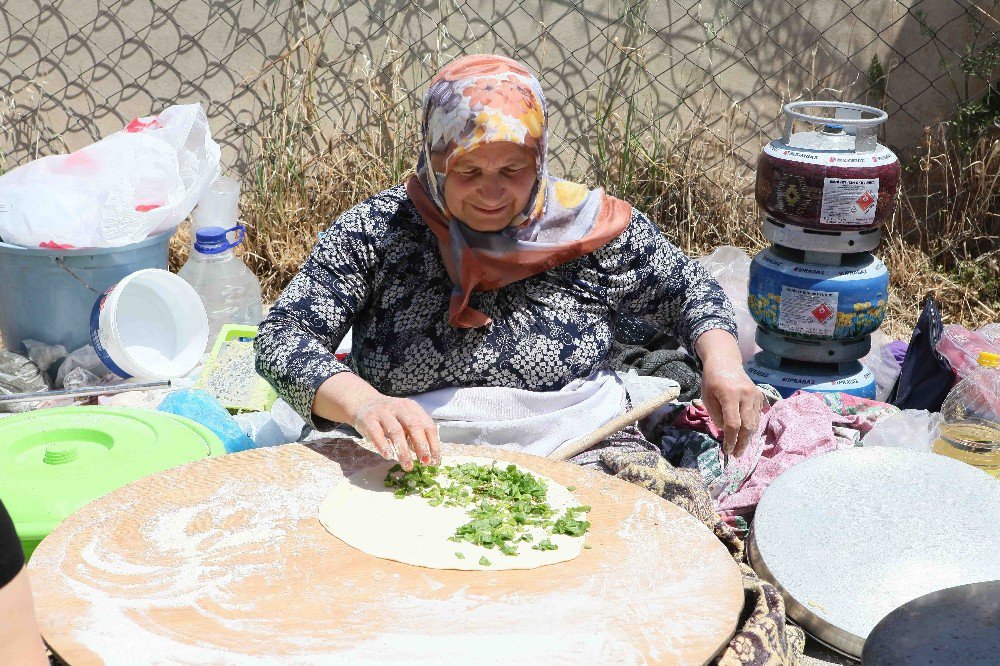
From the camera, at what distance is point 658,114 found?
5.53 metres

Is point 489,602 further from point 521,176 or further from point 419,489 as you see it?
point 521,176

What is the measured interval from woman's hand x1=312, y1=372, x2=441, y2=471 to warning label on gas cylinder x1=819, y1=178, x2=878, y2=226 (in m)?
1.96

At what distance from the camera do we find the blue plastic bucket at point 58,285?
3.82 m

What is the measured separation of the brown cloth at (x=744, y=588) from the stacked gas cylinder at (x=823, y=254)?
1244 mm

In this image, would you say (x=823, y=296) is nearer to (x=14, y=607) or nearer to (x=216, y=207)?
(x=216, y=207)

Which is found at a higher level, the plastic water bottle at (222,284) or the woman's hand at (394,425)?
the woman's hand at (394,425)

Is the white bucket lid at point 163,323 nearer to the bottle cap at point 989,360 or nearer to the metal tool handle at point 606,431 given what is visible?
the metal tool handle at point 606,431

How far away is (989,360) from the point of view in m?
3.41

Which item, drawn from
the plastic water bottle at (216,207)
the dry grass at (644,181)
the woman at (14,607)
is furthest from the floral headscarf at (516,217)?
the dry grass at (644,181)

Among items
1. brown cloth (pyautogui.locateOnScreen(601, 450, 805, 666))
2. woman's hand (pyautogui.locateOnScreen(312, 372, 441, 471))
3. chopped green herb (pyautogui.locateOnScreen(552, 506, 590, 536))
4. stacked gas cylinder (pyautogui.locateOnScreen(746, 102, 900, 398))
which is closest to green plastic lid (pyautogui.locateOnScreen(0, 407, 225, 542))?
woman's hand (pyautogui.locateOnScreen(312, 372, 441, 471))

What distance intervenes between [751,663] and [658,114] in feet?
13.2

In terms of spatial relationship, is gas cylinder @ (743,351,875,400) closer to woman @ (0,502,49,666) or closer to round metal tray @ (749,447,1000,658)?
round metal tray @ (749,447,1000,658)

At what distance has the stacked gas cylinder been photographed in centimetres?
356

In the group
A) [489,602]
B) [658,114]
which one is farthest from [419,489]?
[658,114]
